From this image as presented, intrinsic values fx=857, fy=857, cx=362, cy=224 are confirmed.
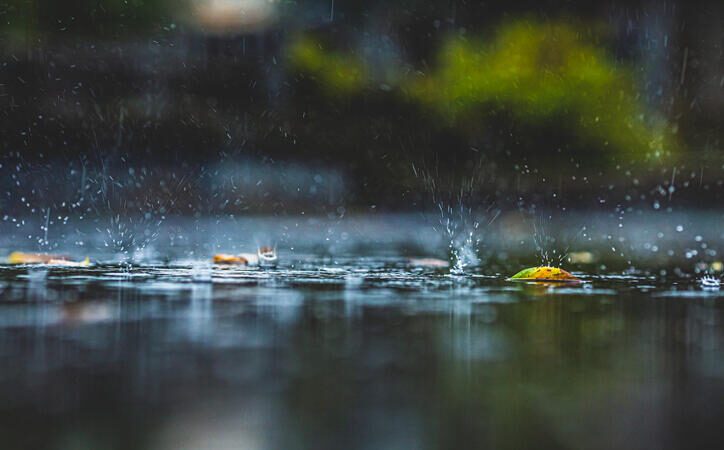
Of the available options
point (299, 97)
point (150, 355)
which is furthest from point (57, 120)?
point (150, 355)

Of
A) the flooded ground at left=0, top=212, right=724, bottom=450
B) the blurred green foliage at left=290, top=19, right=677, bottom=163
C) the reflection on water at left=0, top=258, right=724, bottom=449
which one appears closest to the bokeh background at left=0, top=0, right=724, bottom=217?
the blurred green foliage at left=290, top=19, right=677, bottom=163

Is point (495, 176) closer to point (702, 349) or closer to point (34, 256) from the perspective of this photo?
point (34, 256)

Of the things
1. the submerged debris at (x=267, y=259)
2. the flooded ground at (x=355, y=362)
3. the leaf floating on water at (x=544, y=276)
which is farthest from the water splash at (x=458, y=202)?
the flooded ground at (x=355, y=362)

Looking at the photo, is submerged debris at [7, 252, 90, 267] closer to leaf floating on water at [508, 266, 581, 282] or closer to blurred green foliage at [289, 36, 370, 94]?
leaf floating on water at [508, 266, 581, 282]

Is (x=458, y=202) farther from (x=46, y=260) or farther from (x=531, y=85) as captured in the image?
(x=46, y=260)

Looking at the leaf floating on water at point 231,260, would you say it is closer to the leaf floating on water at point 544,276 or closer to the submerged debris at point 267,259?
the submerged debris at point 267,259

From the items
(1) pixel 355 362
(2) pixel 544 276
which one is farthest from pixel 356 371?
(2) pixel 544 276
